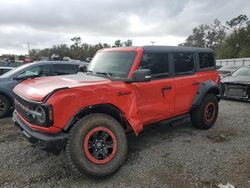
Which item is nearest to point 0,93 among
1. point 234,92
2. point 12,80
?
point 12,80

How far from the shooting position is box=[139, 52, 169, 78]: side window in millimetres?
4410

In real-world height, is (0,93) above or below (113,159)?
above

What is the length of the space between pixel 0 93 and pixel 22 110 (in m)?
3.65

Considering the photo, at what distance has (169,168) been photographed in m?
3.85

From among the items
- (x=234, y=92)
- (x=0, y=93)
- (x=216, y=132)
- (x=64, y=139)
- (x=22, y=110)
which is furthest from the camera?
(x=234, y=92)

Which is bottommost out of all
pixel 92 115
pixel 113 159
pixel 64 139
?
pixel 113 159

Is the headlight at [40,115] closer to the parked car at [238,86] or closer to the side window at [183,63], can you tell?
the side window at [183,63]

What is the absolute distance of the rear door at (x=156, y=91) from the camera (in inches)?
166

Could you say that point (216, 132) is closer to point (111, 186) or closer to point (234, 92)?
point (111, 186)

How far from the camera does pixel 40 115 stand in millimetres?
3252

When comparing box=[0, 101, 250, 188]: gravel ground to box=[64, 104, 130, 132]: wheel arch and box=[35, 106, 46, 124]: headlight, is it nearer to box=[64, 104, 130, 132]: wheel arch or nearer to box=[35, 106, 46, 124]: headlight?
box=[64, 104, 130, 132]: wheel arch

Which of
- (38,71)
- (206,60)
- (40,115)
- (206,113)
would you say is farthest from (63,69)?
(40,115)

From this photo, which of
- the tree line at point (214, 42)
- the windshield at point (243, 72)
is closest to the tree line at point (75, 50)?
the tree line at point (214, 42)

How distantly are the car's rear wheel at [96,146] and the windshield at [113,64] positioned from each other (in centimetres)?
94
